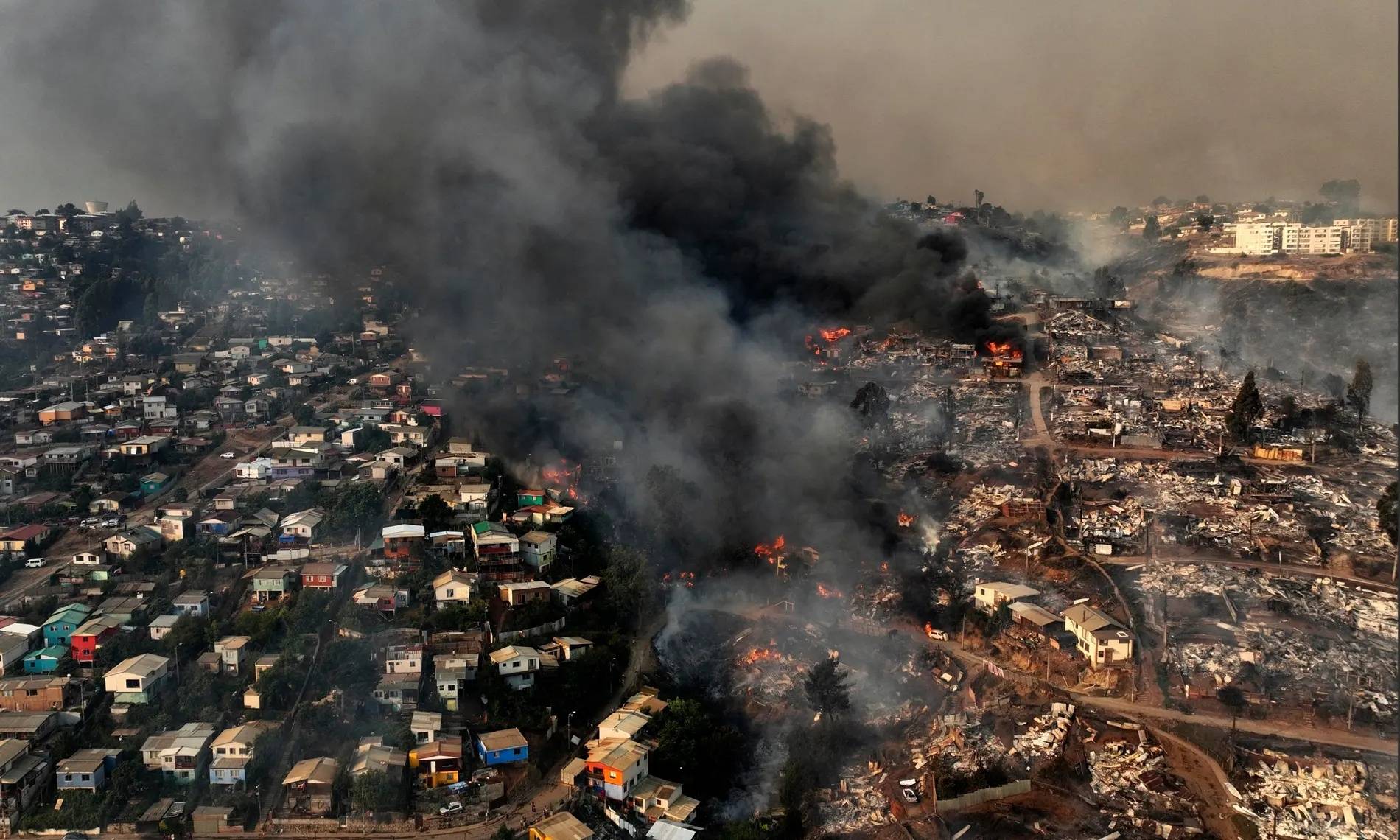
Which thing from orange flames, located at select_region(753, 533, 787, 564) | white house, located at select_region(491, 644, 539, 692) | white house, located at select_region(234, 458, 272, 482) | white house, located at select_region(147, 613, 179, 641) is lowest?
white house, located at select_region(491, 644, 539, 692)

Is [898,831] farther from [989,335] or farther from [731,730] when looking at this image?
[989,335]

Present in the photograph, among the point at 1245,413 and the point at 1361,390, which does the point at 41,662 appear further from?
the point at 1361,390

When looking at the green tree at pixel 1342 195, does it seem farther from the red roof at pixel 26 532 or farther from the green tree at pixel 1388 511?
the red roof at pixel 26 532

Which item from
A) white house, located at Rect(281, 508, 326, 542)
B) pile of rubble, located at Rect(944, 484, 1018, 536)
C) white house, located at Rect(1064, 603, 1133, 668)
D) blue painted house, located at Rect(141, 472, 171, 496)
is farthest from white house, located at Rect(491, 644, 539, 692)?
blue painted house, located at Rect(141, 472, 171, 496)

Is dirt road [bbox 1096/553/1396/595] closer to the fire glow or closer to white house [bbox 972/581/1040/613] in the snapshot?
white house [bbox 972/581/1040/613]

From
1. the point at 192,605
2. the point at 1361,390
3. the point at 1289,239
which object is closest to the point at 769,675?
the point at 192,605

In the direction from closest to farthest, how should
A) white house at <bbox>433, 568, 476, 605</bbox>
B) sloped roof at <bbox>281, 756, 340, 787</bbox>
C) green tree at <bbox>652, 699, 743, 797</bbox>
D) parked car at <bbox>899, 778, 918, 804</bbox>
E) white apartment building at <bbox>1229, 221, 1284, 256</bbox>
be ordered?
1. parked car at <bbox>899, 778, 918, 804</bbox>
2. sloped roof at <bbox>281, 756, 340, 787</bbox>
3. green tree at <bbox>652, 699, 743, 797</bbox>
4. white house at <bbox>433, 568, 476, 605</bbox>
5. white apartment building at <bbox>1229, 221, 1284, 256</bbox>
